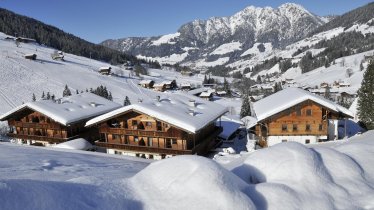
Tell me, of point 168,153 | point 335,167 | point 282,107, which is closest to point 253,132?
point 282,107

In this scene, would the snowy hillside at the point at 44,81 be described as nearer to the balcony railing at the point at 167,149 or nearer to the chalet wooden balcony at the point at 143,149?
the chalet wooden balcony at the point at 143,149

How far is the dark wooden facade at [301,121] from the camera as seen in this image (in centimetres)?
3828

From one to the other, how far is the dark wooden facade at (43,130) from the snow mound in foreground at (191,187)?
32171 mm

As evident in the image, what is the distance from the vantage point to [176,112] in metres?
36.8

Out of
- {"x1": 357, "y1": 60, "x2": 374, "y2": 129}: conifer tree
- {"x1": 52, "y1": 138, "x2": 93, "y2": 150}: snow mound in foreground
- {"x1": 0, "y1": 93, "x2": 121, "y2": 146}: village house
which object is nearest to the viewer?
{"x1": 52, "y1": 138, "x2": 93, "y2": 150}: snow mound in foreground

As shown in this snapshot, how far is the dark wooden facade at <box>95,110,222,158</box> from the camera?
118 feet

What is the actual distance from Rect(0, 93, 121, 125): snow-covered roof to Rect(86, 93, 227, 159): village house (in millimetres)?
4455

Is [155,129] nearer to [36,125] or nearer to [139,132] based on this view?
[139,132]

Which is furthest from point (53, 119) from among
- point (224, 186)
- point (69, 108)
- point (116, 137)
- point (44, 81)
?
point (44, 81)

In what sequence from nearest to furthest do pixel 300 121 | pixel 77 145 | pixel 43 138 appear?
1. pixel 300 121
2. pixel 77 145
3. pixel 43 138

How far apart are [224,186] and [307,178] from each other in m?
4.14

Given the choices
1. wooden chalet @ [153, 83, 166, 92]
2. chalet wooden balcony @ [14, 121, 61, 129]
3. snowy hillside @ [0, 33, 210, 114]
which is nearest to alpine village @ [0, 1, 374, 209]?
chalet wooden balcony @ [14, 121, 61, 129]

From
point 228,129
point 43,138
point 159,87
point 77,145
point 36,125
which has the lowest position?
point 228,129

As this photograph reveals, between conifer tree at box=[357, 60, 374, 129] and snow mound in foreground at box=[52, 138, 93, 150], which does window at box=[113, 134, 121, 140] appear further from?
conifer tree at box=[357, 60, 374, 129]
